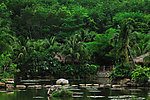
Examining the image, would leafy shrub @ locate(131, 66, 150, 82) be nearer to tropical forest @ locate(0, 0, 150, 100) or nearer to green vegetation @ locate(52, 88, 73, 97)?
tropical forest @ locate(0, 0, 150, 100)

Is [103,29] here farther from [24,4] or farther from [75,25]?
[24,4]

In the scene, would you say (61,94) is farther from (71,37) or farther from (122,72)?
(71,37)

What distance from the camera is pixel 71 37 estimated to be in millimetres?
40156

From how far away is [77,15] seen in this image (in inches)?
1860

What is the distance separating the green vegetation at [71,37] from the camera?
86.5ft

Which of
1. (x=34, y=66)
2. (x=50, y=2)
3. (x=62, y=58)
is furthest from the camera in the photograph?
(x=50, y=2)

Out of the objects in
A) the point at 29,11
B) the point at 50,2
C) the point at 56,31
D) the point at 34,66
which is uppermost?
the point at 50,2

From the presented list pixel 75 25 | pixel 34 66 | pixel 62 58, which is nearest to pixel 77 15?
pixel 75 25

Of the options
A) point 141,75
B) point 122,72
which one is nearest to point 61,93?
point 141,75

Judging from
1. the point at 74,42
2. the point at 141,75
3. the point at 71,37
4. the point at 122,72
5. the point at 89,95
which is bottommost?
the point at 89,95

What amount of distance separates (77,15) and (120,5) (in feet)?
29.7

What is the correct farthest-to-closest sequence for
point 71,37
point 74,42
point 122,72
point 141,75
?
point 71,37 → point 74,42 → point 122,72 → point 141,75

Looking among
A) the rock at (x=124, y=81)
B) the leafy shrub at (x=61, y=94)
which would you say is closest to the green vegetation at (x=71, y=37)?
the rock at (x=124, y=81)

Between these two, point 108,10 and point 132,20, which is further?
point 108,10
